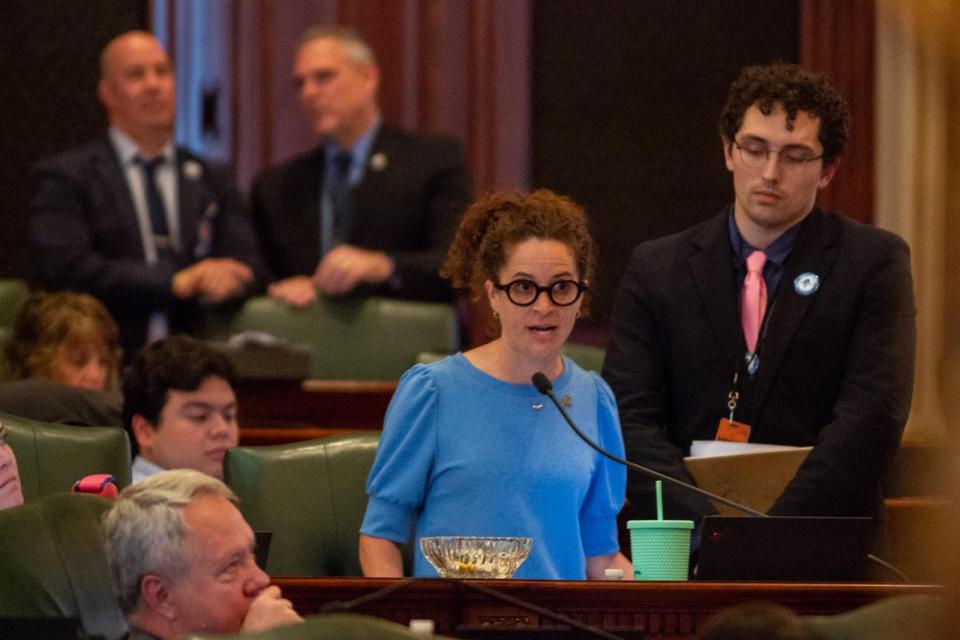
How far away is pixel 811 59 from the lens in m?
7.03

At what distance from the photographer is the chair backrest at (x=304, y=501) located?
3.44m

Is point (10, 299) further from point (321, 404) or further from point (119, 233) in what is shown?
point (321, 404)

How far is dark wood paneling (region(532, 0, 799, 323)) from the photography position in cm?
707

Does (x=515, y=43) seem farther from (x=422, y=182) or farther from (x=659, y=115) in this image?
(x=422, y=182)

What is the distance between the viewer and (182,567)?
89.0 inches

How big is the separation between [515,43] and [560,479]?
4251 millimetres

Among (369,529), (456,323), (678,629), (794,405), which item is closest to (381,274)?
(456,323)

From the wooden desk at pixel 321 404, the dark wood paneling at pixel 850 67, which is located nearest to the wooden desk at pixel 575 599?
the wooden desk at pixel 321 404

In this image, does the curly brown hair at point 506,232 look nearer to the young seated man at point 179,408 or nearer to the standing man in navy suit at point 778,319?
the standing man in navy suit at point 778,319

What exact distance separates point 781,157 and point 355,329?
7.42ft

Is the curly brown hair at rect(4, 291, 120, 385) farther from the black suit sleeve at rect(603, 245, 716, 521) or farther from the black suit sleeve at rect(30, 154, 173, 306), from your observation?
the black suit sleeve at rect(603, 245, 716, 521)

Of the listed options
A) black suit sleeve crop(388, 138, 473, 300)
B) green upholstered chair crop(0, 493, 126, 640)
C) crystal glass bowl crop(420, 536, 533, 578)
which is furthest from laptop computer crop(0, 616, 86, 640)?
black suit sleeve crop(388, 138, 473, 300)

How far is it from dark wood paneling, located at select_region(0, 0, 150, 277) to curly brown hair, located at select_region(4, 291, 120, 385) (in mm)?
2414

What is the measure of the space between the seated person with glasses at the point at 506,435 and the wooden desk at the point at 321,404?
1981 mm
